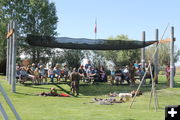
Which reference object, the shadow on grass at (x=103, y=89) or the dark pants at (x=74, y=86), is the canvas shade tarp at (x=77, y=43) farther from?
the shadow on grass at (x=103, y=89)

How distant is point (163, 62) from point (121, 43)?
39295mm

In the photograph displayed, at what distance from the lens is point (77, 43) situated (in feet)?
49.0

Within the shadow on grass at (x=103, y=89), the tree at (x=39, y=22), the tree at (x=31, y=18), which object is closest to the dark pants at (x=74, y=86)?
the shadow on grass at (x=103, y=89)

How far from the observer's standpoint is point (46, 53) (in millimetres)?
38000

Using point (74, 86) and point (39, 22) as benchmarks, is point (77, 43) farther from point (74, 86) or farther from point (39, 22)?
point (39, 22)

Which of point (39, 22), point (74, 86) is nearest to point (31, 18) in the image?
point (39, 22)

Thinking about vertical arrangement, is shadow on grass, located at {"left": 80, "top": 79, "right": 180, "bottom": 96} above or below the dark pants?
below

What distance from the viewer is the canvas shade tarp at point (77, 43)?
1427cm

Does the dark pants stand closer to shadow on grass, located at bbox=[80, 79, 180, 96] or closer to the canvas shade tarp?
shadow on grass, located at bbox=[80, 79, 180, 96]

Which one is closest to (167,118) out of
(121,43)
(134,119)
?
(134,119)

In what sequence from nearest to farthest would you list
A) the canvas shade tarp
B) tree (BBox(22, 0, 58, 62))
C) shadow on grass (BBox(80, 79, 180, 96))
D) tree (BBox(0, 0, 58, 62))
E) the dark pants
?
the canvas shade tarp
the dark pants
shadow on grass (BBox(80, 79, 180, 96))
tree (BBox(0, 0, 58, 62))
tree (BBox(22, 0, 58, 62))

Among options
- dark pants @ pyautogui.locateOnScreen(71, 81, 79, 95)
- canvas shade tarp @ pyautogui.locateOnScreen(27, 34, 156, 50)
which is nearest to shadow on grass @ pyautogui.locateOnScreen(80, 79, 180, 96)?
dark pants @ pyautogui.locateOnScreen(71, 81, 79, 95)

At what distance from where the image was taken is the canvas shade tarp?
46.8 ft

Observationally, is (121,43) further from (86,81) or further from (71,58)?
(71,58)
